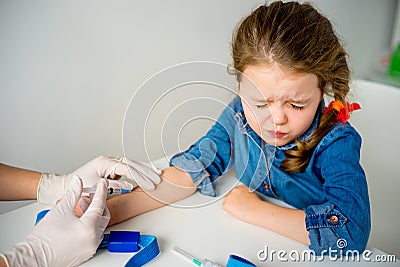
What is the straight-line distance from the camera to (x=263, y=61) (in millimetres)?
991

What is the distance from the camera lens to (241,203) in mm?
1071

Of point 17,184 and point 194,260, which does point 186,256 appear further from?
point 17,184

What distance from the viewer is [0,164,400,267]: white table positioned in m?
0.92

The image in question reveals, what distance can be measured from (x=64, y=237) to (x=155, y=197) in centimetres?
27

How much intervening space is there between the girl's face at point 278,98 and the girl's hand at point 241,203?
144mm

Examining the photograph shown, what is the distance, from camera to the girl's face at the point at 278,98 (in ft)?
3.18

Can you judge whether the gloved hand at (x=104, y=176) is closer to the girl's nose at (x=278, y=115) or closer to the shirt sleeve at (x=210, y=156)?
the shirt sleeve at (x=210, y=156)

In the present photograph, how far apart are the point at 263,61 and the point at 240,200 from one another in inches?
11.9

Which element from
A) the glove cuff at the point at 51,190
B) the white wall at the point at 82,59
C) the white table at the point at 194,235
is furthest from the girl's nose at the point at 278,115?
the white wall at the point at 82,59

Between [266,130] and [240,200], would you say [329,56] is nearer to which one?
[266,130]

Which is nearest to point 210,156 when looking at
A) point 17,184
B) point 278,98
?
point 278,98

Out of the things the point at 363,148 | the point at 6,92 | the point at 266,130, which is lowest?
the point at 363,148

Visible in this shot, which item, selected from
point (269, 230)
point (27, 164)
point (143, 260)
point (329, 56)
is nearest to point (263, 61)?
point (329, 56)

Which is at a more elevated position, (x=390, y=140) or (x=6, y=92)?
(x=6, y=92)
